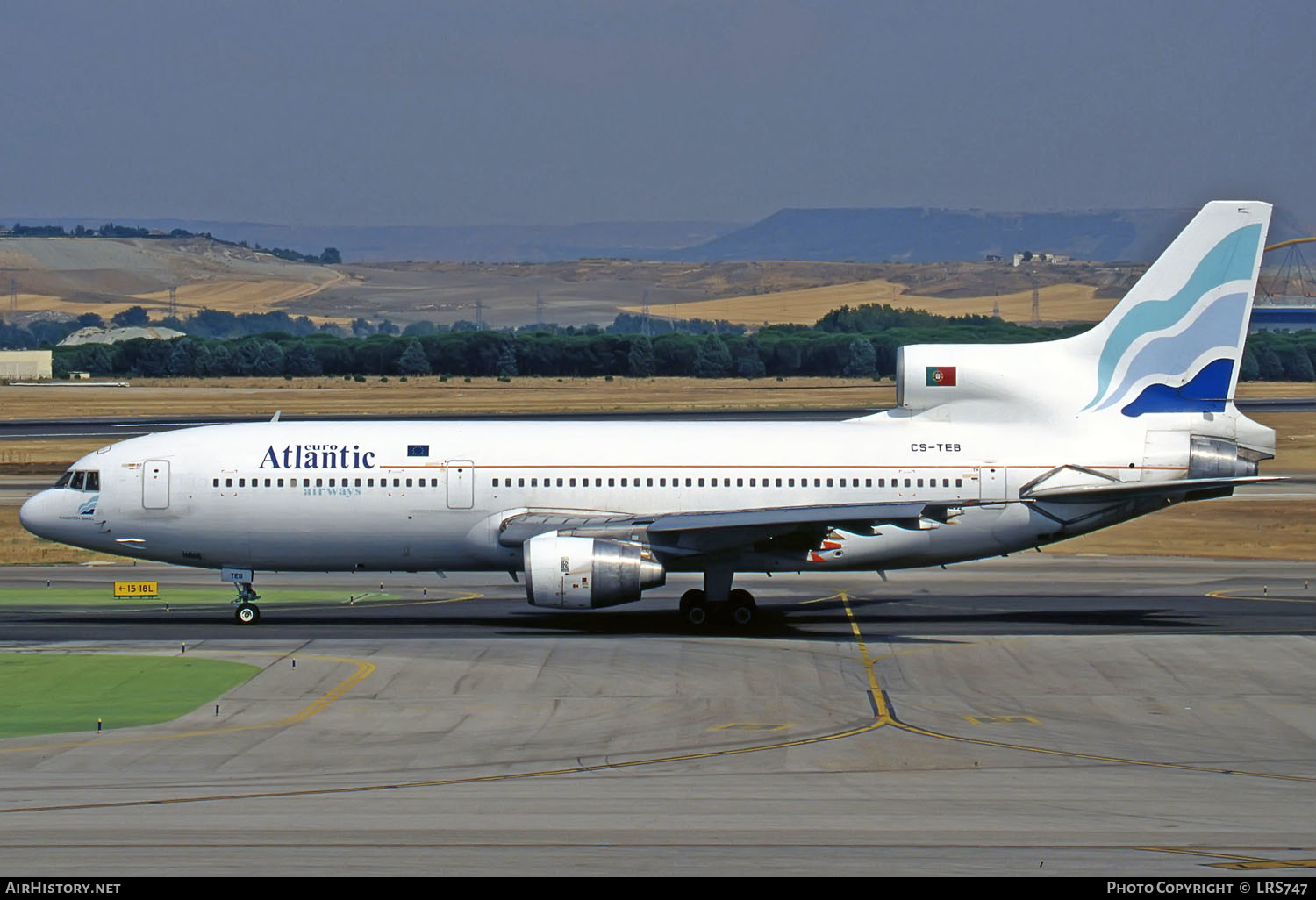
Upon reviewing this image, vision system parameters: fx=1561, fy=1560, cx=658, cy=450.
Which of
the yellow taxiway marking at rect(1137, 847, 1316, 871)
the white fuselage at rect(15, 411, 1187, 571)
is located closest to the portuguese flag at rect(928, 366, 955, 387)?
the white fuselage at rect(15, 411, 1187, 571)

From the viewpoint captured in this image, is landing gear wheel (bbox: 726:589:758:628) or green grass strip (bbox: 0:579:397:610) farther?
green grass strip (bbox: 0:579:397:610)

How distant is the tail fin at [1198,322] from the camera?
39.0m

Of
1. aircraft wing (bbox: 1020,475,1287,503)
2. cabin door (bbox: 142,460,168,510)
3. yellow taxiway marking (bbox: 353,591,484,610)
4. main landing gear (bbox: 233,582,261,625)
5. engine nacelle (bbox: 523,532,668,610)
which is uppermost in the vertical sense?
cabin door (bbox: 142,460,168,510)

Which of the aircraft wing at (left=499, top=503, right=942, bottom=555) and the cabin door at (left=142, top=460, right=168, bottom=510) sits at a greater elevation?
the cabin door at (left=142, top=460, right=168, bottom=510)

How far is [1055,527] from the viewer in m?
38.5

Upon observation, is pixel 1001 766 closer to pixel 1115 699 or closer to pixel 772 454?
pixel 1115 699

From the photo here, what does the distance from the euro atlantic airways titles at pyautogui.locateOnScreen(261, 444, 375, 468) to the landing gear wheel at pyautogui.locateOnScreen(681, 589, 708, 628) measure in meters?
8.41

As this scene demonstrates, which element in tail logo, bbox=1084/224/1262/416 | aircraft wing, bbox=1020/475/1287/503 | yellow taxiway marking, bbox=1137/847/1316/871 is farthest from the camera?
tail logo, bbox=1084/224/1262/416

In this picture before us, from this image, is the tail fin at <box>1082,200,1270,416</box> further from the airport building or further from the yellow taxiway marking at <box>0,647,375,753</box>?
the airport building

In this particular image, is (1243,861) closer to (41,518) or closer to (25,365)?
(41,518)

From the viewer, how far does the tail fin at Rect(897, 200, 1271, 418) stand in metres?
39.0

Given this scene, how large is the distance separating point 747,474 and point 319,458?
10565mm

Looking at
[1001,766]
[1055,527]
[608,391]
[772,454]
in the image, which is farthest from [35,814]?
[608,391]

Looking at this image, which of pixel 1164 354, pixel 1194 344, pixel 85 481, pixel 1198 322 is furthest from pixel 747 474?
pixel 85 481
